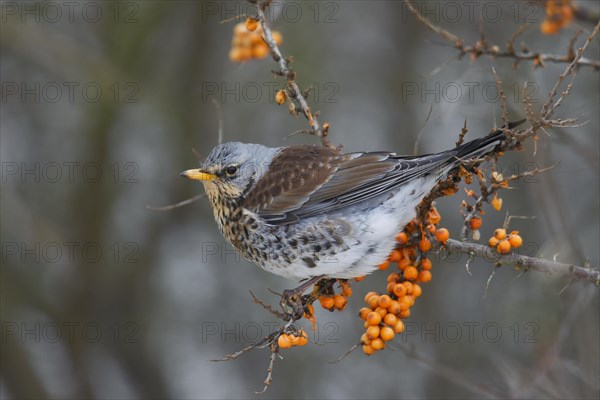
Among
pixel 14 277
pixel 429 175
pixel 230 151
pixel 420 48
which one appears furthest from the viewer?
pixel 420 48

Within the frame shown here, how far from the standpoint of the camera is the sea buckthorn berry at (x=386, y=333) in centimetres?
400

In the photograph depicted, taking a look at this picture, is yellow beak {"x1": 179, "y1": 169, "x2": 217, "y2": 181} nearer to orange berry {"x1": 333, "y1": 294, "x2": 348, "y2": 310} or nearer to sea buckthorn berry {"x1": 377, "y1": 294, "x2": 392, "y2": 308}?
orange berry {"x1": 333, "y1": 294, "x2": 348, "y2": 310}

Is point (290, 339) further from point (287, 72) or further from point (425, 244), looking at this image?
point (287, 72)

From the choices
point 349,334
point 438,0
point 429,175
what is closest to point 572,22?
point 429,175

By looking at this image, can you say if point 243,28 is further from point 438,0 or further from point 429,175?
point 438,0

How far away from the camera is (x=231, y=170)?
196 inches

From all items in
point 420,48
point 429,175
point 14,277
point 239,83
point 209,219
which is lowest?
point 14,277

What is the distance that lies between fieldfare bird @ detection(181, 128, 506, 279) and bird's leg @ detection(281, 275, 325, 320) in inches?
2.4

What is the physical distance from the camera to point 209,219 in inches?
369

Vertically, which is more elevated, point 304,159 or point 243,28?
A: point 243,28

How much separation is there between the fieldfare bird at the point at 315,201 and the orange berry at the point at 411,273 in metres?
0.24

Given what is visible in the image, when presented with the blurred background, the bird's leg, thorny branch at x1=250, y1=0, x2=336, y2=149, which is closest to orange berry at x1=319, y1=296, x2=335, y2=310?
the bird's leg

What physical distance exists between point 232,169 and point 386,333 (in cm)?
165

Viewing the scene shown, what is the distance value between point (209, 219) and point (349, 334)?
2.33m
